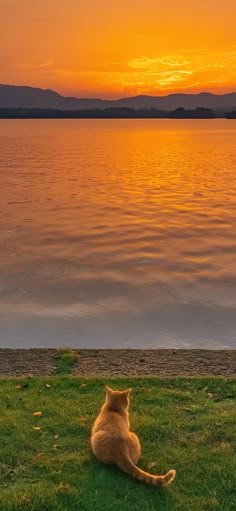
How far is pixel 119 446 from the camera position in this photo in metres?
6.90

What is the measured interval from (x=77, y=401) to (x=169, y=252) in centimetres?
1646

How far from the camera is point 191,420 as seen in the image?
8.42 m

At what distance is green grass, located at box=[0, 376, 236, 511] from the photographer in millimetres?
6539

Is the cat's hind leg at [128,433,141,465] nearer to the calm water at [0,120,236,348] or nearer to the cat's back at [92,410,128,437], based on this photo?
the cat's back at [92,410,128,437]

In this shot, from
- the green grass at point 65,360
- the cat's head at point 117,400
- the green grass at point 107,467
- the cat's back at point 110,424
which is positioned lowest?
the green grass at point 107,467

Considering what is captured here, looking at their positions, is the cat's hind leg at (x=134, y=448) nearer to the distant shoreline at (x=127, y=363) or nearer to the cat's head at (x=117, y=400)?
the cat's head at (x=117, y=400)

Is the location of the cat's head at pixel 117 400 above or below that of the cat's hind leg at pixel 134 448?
above

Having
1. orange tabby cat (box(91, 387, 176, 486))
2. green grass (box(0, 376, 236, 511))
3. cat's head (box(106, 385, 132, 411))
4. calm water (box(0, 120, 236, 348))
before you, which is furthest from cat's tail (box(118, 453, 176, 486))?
calm water (box(0, 120, 236, 348))

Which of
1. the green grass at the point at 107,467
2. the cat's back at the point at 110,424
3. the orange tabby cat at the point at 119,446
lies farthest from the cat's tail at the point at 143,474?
the cat's back at the point at 110,424

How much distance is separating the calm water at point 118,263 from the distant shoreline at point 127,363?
6.38ft

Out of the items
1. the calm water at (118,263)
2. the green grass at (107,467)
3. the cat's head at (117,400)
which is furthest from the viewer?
the calm water at (118,263)

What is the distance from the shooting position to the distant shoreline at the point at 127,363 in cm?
1062

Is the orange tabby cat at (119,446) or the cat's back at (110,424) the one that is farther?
the cat's back at (110,424)

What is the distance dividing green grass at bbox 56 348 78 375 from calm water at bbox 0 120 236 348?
2104 mm
